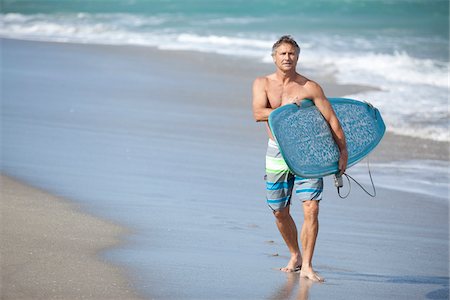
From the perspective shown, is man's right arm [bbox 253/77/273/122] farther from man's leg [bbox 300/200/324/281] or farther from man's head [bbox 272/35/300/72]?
man's leg [bbox 300/200/324/281]

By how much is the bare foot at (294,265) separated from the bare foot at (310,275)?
0.14 meters

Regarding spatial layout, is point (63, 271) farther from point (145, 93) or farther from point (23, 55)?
point (23, 55)

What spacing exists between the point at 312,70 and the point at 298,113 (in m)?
11.4

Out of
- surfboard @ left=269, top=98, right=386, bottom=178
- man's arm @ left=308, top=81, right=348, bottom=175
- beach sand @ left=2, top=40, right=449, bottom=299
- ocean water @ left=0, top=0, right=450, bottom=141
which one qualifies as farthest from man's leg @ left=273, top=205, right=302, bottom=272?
ocean water @ left=0, top=0, right=450, bottom=141

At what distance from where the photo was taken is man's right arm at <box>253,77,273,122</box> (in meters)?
5.20

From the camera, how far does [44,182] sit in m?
6.89

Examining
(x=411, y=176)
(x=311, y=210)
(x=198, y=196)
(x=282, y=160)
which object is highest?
(x=282, y=160)

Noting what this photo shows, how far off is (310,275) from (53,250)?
1439 millimetres

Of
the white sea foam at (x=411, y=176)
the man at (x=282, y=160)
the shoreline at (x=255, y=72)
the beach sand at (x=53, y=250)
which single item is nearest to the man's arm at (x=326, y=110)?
the man at (x=282, y=160)

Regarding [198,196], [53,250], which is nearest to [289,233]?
[53,250]

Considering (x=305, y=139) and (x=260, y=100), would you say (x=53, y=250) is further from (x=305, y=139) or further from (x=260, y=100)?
(x=305, y=139)

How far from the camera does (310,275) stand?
5.05 meters

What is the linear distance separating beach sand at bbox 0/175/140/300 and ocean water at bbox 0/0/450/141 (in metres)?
5.52

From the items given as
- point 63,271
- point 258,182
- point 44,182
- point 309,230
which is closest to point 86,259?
point 63,271
